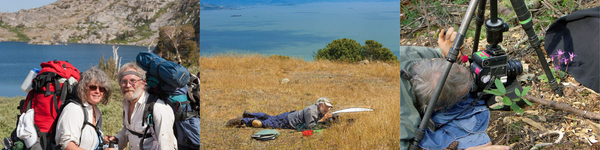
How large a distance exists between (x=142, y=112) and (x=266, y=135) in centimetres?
217

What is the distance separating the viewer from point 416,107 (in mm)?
2373

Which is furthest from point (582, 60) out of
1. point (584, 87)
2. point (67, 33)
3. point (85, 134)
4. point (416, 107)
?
point (67, 33)

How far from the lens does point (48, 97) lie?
179 cm

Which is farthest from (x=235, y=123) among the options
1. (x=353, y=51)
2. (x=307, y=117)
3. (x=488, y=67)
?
(x=353, y=51)

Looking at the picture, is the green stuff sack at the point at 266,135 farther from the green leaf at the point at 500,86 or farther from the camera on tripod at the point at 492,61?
the green leaf at the point at 500,86

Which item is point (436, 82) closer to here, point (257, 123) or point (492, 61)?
point (492, 61)

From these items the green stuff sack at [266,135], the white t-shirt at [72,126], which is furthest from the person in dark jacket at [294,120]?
the white t-shirt at [72,126]

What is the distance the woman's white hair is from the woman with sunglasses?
180 centimetres

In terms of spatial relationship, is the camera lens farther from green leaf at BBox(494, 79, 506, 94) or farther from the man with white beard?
the man with white beard

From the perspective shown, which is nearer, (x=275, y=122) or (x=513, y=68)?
(x=513, y=68)

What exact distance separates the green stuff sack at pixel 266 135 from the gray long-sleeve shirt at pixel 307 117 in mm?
422

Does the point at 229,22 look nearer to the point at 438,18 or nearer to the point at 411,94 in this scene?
the point at 438,18

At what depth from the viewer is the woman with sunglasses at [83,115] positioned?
5.78 feet

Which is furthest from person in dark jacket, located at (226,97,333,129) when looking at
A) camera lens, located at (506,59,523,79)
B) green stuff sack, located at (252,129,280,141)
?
camera lens, located at (506,59,523,79)
